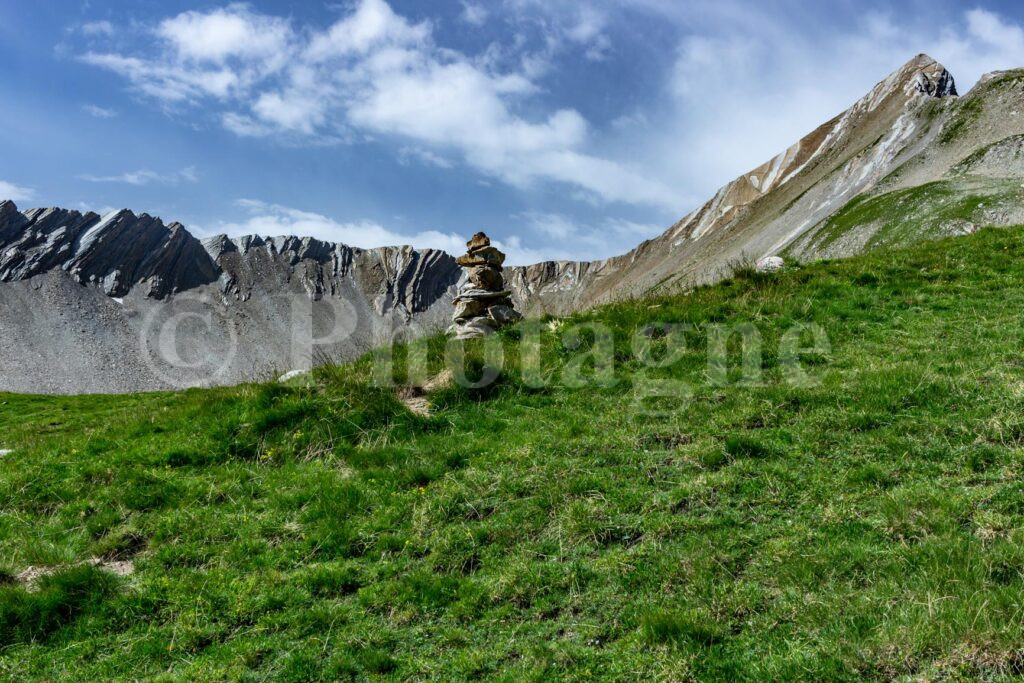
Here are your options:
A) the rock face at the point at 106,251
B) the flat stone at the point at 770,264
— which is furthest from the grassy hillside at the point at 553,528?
the rock face at the point at 106,251

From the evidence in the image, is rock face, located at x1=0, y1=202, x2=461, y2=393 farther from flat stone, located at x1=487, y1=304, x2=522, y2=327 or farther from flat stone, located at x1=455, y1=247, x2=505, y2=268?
flat stone, located at x1=487, y1=304, x2=522, y2=327

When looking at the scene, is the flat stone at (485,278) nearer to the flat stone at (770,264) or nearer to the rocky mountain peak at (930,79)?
the flat stone at (770,264)

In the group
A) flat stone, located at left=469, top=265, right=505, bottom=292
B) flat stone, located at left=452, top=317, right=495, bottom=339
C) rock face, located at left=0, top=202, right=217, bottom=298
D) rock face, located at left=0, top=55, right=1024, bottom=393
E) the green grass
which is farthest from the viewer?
rock face, located at left=0, top=202, right=217, bottom=298

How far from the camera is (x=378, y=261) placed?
618ft

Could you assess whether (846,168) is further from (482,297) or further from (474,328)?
(474,328)

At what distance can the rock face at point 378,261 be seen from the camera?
59828mm

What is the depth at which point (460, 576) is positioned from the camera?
6.86 meters

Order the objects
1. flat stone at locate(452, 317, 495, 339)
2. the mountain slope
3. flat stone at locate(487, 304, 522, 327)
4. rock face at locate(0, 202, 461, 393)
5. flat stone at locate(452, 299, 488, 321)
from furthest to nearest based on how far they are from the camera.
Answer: rock face at locate(0, 202, 461, 393) < the mountain slope < flat stone at locate(452, 299, 488, 321) < flat stone at locate(487, 304, 522, 327) < flat stone at locate(452, 317, 495, 339)

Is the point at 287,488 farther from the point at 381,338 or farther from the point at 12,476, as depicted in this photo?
the point at 381,338

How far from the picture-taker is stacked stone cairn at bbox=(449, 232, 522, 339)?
16625 millimetres

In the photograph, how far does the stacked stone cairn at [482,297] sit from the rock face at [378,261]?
65 millimetres

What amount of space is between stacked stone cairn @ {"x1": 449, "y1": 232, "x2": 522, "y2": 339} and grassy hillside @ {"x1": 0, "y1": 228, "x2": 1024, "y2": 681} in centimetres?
400

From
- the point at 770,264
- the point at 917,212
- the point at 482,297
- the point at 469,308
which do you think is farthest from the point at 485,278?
the point at 917,212

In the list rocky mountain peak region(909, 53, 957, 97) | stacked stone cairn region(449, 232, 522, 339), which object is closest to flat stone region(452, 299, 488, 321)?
stacked stone cairn region(449, 232, 522, 339)
